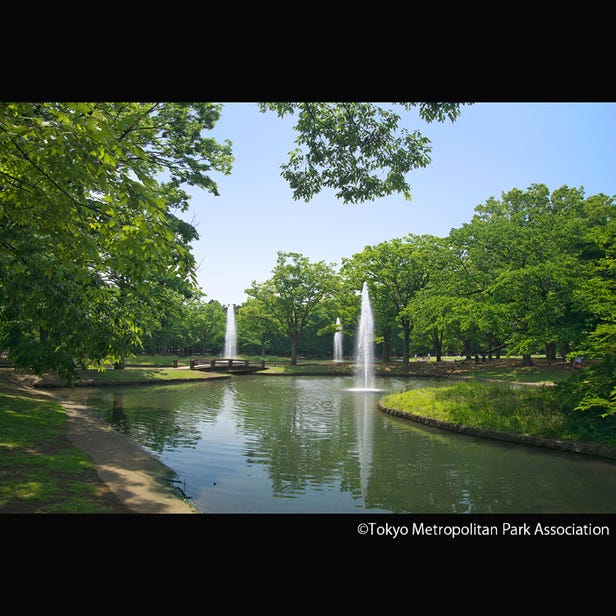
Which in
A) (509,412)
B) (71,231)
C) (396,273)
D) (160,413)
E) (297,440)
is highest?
(396,273)

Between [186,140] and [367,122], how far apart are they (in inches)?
403

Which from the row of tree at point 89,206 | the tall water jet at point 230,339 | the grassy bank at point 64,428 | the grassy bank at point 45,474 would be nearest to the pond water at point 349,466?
the grassy bank at point 64,428

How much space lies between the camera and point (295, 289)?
47.0 metres

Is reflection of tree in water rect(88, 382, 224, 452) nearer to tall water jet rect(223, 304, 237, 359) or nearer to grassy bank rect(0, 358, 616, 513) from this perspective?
grassy bank rect(0, 358, 616, 513)

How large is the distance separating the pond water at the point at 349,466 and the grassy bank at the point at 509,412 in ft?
2.37

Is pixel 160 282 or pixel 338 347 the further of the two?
pixel 338 347

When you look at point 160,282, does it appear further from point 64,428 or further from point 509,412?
point 509,412

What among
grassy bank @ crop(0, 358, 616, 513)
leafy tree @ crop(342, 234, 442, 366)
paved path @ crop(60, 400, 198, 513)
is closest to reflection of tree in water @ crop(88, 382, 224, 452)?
paved path @ crop(60, 400, 198, 513)

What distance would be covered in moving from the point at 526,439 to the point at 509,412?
70.0 inches

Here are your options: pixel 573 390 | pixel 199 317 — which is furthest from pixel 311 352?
pixel 573 390

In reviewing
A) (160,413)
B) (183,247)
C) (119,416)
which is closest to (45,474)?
(183,247)

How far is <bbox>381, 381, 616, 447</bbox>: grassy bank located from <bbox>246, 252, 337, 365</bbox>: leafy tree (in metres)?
30.3

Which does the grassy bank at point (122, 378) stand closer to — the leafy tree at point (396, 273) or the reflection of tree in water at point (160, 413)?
the reflection of tree in water at point (160, 413)

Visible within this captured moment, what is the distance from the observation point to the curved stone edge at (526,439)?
9922 millimetres
